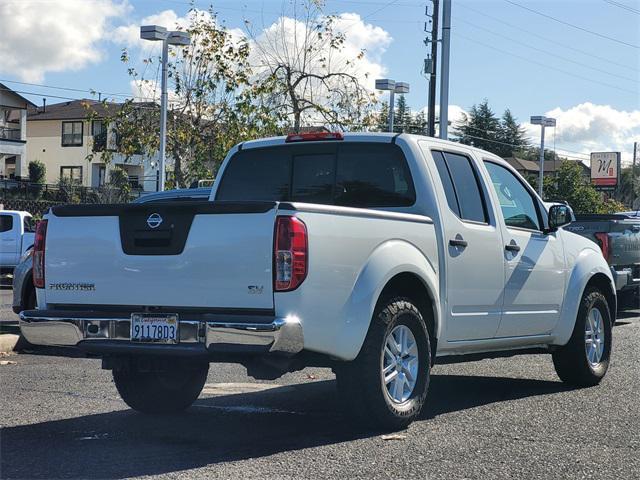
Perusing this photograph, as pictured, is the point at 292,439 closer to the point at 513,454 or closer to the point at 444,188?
the point at 513,454

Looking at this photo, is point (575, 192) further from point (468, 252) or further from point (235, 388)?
point (468, 252)

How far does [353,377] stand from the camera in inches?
252

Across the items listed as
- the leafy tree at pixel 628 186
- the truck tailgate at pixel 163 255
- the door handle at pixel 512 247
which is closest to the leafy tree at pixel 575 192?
the door handle at pixel 512 247

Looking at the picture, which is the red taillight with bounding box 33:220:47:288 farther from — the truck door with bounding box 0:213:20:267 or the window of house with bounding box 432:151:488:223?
the truck door with bounding box 0:213:20:267

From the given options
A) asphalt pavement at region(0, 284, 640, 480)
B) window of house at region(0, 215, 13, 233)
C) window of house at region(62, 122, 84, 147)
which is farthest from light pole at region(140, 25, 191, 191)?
window of house at region(62, 122, 84, 147)

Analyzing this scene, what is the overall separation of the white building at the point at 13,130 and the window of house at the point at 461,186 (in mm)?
54032

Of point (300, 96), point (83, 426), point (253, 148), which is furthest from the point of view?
point (300, 96)

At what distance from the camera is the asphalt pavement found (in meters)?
5.61

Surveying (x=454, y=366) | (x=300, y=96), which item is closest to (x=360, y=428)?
(x=454, y=366)

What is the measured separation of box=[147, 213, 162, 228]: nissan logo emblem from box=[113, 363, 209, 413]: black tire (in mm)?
1560

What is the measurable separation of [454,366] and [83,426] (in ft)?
16.2

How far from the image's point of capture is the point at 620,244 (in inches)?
623

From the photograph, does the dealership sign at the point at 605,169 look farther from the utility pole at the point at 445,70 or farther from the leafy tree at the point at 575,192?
the utility pole at the point at 445,70

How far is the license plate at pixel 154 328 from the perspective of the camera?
6.03m
